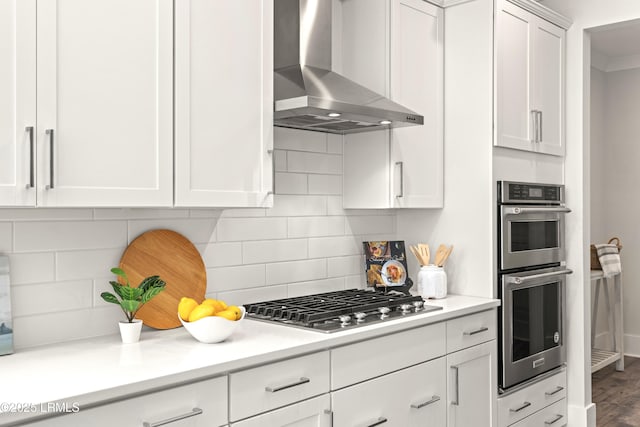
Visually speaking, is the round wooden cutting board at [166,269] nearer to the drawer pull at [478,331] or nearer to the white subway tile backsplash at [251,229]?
the white subway tile backsplash at [251,229]

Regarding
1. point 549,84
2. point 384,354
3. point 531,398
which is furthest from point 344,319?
point 549,84

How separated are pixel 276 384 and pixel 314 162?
4.43ft

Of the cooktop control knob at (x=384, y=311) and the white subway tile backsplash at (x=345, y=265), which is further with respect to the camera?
the white subway tile backsplash at (x=345, y=265)

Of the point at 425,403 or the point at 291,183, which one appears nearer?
the point at 425,403

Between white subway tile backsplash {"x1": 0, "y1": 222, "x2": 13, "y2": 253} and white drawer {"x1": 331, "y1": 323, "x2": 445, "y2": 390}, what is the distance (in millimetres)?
1155

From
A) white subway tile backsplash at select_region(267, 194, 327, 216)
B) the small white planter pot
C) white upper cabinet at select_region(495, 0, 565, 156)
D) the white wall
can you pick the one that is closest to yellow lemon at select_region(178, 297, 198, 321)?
the small white planter pot

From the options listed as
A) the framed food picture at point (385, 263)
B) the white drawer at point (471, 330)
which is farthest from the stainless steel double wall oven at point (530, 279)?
the framed food picture at point (385, 263)

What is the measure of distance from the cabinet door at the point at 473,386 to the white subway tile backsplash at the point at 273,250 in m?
0.87

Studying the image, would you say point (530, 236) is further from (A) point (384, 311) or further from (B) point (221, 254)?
(B) point (221, 254)

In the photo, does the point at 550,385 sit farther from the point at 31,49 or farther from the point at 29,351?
the point at 31,49

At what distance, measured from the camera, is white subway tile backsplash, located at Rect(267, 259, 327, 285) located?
288cm

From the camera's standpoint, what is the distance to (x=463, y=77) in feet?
10.8

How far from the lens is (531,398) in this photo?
3.41 metres

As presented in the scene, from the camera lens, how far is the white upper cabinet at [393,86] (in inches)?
119
